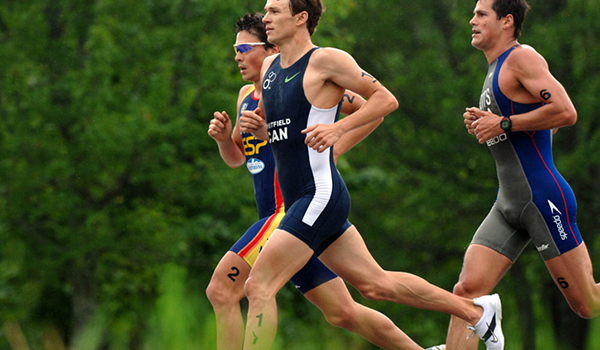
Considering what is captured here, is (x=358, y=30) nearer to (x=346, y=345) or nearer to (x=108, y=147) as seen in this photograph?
(x=108, y=147)

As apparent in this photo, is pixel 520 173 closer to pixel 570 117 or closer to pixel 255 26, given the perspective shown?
pixel 570 117

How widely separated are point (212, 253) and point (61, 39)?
5410mm

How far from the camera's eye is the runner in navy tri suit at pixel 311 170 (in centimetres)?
422

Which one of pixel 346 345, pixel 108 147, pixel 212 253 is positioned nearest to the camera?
pixel 346 345

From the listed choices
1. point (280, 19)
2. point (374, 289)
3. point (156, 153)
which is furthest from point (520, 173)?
point (156, 153)

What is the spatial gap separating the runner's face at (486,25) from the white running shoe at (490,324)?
1.76 metres

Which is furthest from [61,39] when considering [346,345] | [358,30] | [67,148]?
[346,345]

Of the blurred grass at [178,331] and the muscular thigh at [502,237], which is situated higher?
the blurred grass at [178,331]

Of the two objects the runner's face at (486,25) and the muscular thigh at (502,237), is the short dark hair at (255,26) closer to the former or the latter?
the runner's face at (486,25)

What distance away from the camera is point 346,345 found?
2529 millimetres

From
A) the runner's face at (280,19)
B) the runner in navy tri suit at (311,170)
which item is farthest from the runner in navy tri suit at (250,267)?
the runner's face at (280,19)

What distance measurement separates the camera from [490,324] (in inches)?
191

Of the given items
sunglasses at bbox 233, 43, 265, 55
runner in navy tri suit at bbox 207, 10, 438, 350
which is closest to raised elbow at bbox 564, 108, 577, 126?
runner in navy tri suit at bbox 207, 10, 438, 350

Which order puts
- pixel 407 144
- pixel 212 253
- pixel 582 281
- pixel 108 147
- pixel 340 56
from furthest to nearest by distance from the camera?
pixel 407 144, pixel 212 253, pixel 108 147, pixel 582 281, pixel 340 56
